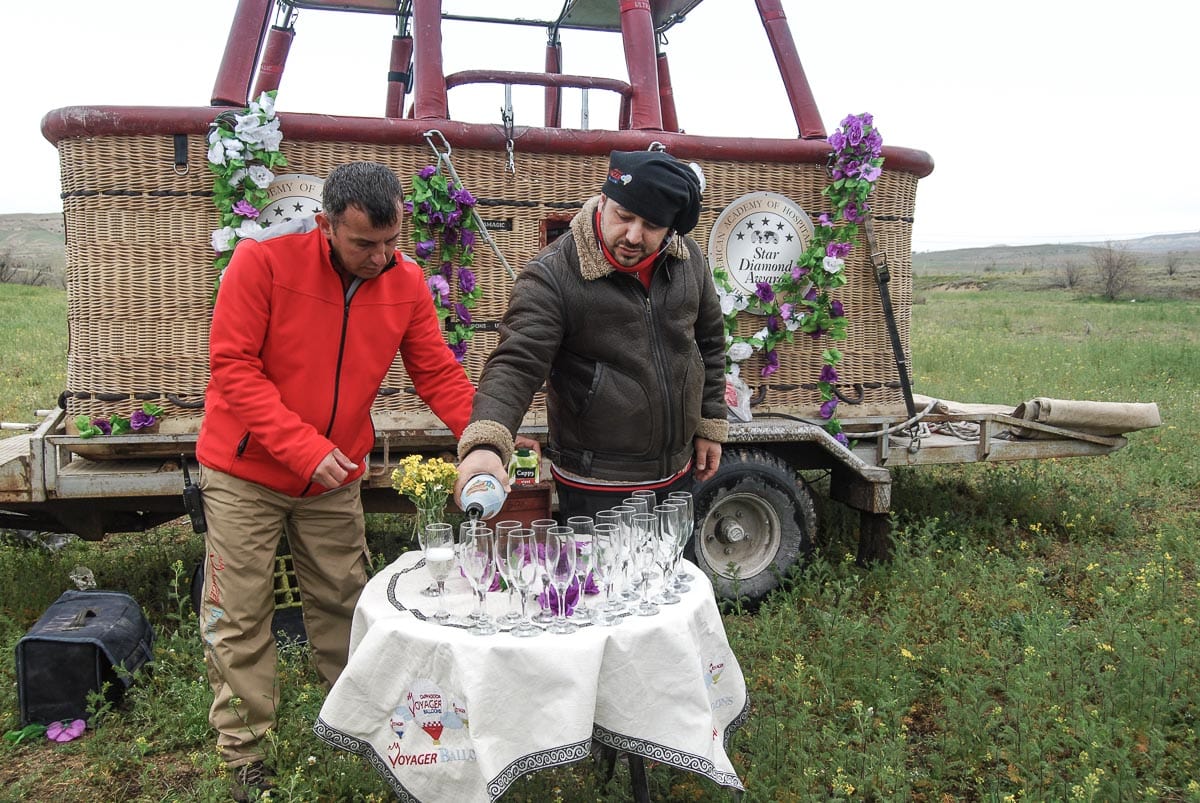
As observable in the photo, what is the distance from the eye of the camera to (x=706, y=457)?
3512 mm

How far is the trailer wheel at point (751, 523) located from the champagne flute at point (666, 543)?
2070mm

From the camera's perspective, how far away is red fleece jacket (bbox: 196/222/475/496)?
294cm

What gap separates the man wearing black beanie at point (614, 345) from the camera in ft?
9.59

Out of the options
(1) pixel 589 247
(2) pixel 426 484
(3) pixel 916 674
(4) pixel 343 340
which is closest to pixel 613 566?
(2) pixel 426 484

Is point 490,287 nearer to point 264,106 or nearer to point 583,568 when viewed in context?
point 264,106

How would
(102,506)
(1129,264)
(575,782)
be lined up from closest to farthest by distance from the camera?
(575,782)
(102,506)
(1129,264)

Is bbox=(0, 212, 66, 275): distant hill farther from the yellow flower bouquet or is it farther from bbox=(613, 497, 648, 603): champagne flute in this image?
bbox=(613, 497, 648, 603): champagne flute

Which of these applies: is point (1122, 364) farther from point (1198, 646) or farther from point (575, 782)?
point (575, 782)

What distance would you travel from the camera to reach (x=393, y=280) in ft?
10.6

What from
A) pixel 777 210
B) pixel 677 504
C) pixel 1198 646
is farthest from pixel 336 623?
pixel 1198 646

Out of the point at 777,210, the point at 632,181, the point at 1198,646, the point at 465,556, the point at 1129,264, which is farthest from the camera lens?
the point at 1129,264

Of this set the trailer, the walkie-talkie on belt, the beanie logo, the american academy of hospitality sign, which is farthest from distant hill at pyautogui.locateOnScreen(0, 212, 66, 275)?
the beanie logo

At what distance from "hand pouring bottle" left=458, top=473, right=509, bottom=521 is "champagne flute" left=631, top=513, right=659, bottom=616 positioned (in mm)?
385

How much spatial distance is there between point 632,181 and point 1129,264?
1246 inches
